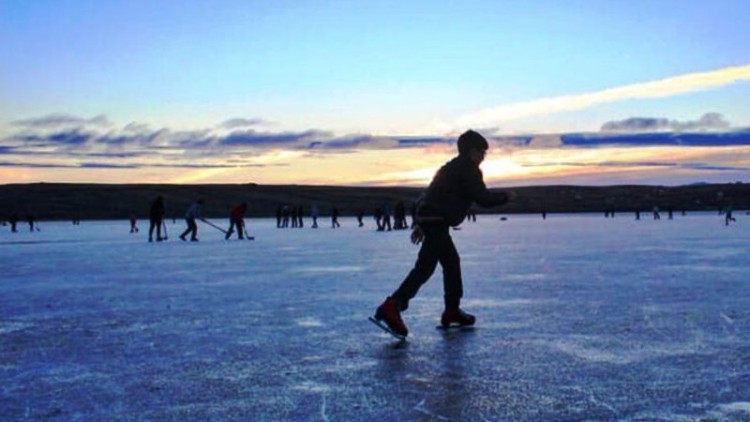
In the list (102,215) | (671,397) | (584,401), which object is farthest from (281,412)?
(102,215)

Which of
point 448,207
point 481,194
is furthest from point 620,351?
point 448,207

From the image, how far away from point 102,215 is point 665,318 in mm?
118642

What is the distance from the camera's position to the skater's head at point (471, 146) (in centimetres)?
724

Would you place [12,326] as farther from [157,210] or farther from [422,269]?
[157,210]

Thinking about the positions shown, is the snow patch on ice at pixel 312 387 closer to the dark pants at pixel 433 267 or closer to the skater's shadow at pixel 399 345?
the skater's shadow at pixel 399 345

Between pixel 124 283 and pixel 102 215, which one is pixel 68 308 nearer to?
pixel 124 283

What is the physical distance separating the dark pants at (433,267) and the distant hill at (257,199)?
10707cm

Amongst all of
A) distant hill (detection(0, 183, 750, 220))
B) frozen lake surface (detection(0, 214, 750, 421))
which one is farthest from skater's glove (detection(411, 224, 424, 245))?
distant hill (detection(0, 183, 750, 220))

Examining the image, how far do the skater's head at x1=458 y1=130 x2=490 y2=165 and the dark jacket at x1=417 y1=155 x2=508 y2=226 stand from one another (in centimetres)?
5

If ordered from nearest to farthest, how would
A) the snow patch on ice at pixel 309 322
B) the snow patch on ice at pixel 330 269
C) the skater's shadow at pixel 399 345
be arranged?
the skater's shadow at pixel 399 345 → the snow patch on ice at pixel 309 322 → the snow patch on ice at pixel 330 269

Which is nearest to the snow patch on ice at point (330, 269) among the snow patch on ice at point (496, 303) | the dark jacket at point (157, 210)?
the snow patch on ice at point (496, 303)

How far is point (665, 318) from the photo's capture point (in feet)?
25.4

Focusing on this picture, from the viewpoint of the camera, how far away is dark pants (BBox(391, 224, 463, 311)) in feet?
23.2

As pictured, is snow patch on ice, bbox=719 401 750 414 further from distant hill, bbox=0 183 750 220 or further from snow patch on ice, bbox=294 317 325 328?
distant hill, bbox=0 183 750 220
